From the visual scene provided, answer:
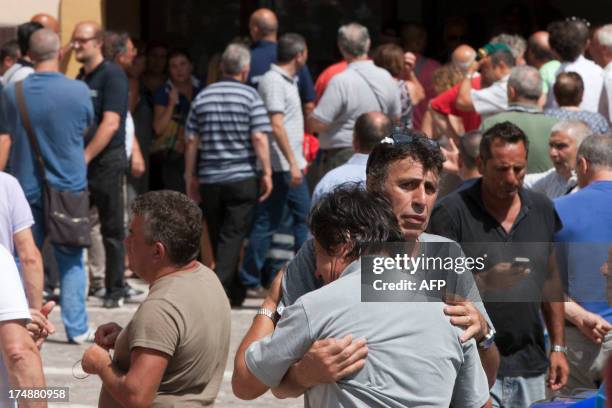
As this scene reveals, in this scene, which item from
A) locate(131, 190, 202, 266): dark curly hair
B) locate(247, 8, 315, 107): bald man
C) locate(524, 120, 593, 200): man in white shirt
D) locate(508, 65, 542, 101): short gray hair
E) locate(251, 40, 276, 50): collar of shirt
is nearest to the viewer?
locate(131, 190, 202, 266): dark curly hair

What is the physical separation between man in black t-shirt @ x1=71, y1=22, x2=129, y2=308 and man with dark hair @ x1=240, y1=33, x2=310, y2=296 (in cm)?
113

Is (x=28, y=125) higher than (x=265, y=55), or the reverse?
(x=265, y=55)

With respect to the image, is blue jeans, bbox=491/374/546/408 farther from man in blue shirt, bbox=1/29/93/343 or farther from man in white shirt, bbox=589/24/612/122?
man in white shirt, bbox=589/24/612/122

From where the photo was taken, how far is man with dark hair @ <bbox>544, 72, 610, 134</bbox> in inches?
332

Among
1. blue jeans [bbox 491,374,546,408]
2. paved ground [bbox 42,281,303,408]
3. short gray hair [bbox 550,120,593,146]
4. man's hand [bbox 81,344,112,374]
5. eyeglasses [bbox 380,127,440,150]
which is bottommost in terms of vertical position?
paved ground [bbox 42,281,303,408]

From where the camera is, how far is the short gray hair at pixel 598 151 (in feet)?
20.3

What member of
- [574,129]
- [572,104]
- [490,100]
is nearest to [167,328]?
[574,129]

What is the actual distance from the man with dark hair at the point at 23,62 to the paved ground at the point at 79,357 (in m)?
1.76

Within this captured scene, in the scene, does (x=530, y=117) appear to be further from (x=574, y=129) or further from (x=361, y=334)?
(x=361, y=334)

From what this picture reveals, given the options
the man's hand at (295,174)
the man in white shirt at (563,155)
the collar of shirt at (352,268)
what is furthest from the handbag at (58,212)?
the collar of shirt at (352,268)

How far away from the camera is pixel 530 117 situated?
8.34m

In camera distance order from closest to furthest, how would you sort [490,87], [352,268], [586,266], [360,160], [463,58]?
[352,268] < [586,266] < [360,160] < [490,87] < [463,58]

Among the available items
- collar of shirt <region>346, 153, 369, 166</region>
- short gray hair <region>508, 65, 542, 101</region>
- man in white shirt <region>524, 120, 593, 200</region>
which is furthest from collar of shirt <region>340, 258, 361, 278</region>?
short gray hair <region>508, 65, 542, 101</region>

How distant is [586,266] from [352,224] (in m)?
2.34
